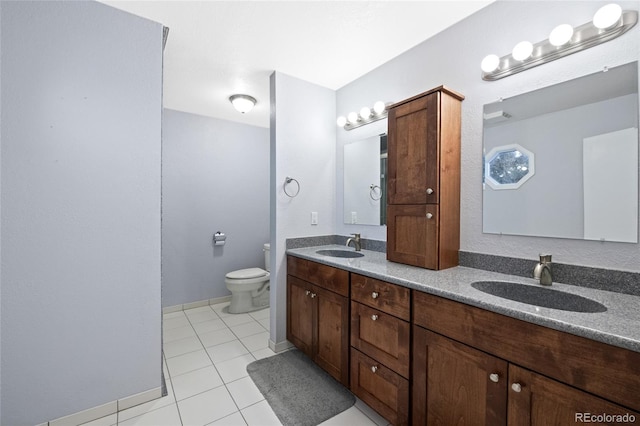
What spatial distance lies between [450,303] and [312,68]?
208 cm

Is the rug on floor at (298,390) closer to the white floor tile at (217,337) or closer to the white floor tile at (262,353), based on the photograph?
the white floor tile at (262,353)

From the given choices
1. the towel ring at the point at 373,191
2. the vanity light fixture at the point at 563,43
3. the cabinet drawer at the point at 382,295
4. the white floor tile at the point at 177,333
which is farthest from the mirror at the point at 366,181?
the white floor tile at the point at 177,333

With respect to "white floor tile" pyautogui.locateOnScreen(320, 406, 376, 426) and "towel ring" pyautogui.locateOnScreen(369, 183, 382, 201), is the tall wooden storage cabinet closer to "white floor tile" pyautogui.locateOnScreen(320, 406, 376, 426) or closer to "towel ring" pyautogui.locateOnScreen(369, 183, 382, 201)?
"towel ring" pyautogui.locateOnScreen(369, 183, 382, 201)

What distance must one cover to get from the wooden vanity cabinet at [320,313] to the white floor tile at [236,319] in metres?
0.86

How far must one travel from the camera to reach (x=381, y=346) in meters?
1.45

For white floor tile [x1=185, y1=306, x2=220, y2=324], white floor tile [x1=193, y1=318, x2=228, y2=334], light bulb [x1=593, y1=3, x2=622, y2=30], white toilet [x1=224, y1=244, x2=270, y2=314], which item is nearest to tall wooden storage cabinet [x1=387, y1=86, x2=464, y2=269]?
light bulb [x1=593, y1=3, x2=622, y2=30]

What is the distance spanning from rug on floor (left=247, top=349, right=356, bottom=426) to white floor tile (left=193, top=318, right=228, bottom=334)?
0.85m

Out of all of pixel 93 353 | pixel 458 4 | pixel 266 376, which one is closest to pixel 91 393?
pixel 93 353

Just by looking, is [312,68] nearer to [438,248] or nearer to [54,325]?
[438,248]

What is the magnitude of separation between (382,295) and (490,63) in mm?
1442

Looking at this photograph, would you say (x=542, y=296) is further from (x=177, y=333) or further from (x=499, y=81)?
(x=177, y=333)

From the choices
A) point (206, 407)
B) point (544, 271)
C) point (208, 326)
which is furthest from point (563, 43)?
point (208, 326)

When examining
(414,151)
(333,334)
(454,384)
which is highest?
(414,151)

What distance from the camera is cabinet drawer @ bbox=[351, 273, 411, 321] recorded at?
133 cm
